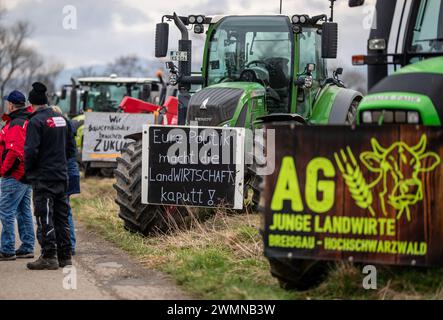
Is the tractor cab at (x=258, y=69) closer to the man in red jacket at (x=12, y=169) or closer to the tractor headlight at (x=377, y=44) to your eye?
the man in red jacket at (x=12, y=169)

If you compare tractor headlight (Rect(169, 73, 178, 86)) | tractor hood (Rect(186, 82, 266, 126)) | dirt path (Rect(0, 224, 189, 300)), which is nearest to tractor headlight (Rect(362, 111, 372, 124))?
dirt path (Rect(0, 224, 189, 300))

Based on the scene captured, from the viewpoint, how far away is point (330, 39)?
10.6 metres

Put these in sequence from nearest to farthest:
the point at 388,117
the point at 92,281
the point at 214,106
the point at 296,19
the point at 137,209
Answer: the point at 388,117
the point at 92,281
the point at 137,209
the point at 214,106
the point at 296,19

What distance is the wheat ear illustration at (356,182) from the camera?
22.4 feet

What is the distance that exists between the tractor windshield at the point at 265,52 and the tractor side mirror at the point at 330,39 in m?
0.91

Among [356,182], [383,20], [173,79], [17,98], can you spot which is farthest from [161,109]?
[356,182]

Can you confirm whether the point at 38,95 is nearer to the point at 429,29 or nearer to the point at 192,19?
the point at 192,19

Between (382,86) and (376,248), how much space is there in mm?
1340

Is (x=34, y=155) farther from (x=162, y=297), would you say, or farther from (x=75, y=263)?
(x=162, y=297)

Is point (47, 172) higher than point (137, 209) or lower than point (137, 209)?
higher

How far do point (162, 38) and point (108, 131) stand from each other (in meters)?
8.29

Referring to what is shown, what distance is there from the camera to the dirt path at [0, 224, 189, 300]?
303 inches

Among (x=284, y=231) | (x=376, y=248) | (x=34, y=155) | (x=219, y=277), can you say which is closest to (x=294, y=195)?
(x=284, y=231)
